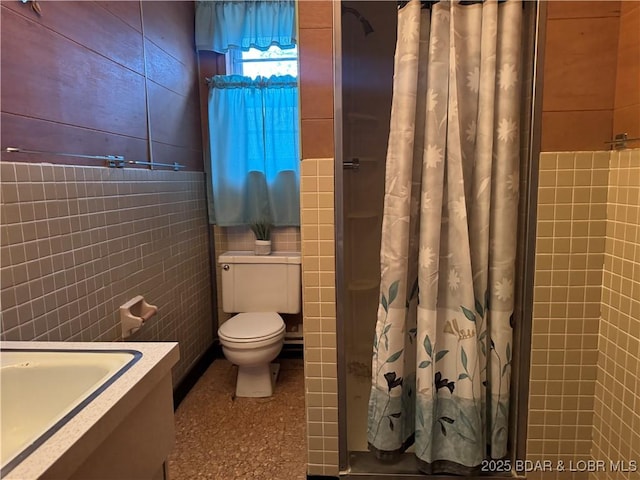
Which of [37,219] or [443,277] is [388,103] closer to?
[443,277]

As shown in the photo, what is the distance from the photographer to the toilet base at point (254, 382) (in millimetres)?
2418

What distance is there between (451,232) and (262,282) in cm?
145

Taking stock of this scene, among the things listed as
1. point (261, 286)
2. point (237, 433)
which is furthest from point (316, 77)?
point (237, 433)

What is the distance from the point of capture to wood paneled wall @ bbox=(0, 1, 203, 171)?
129cm

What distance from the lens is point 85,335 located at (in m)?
1.59

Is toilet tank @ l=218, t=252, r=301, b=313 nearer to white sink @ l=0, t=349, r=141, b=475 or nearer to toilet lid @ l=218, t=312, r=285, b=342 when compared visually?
toilet lid @ l=218, t=312, r=285, b=342

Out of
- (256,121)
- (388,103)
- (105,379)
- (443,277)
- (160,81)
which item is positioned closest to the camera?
(105,379)

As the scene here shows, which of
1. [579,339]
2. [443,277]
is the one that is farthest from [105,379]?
[579,339]

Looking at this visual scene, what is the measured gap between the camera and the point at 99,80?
170 cm

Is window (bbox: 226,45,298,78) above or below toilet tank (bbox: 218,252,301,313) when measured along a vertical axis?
above

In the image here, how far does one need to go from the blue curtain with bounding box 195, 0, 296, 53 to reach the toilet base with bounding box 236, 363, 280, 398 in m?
1.93

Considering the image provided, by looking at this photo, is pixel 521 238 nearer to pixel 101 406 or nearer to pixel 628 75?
pixel 628 75

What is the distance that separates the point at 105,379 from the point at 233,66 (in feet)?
7.90

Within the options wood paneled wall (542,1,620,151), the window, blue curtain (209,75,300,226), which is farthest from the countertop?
the window
